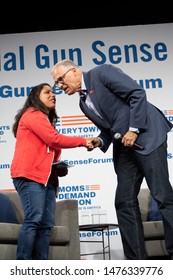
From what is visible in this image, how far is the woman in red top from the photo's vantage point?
108 inches

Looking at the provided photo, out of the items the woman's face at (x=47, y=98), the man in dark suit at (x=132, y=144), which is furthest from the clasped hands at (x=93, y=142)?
the woman's face at (x=47, y=98)

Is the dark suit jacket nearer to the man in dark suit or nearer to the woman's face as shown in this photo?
the man in dark suit

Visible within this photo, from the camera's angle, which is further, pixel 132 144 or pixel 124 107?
pixel 124 107

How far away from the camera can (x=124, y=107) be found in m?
2.43

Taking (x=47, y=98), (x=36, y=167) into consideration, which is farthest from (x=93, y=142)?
(x=47, y=98)

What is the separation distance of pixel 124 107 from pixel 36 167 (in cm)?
75

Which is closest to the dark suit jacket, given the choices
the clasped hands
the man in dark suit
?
the man in dark suit

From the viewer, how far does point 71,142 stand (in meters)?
2.90

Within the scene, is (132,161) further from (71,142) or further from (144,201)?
(144,201)

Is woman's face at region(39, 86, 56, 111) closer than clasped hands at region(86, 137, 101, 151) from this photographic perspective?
No

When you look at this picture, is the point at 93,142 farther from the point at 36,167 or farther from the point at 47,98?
the point at 47,98

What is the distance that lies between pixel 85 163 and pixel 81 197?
1.17 ft
